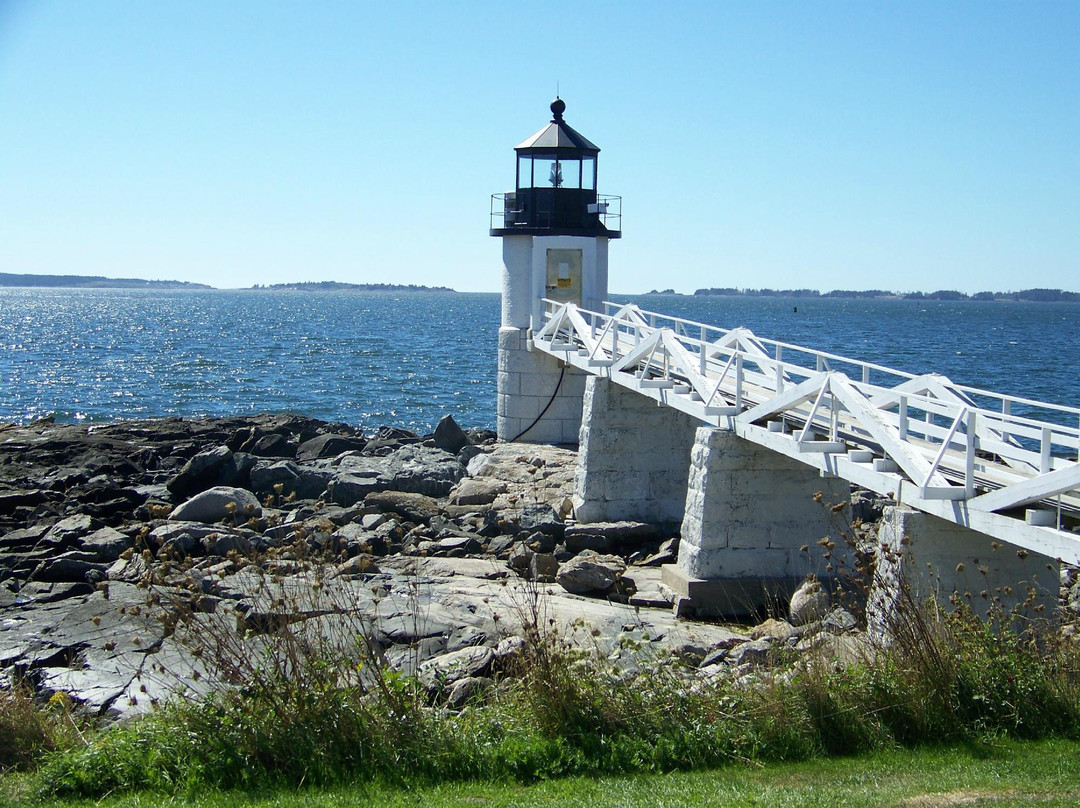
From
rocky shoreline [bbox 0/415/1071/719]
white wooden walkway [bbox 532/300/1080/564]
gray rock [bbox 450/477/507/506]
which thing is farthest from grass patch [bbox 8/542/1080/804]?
gray rock [bbox 450/477/507/506]

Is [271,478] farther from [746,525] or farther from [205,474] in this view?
[746,525]

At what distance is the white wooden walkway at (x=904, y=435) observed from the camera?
8.82m

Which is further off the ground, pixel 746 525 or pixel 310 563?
pixel 310 563

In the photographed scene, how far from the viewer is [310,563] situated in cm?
996

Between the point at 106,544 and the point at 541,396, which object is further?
the point at 541,396

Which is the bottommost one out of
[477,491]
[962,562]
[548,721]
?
[477,491]

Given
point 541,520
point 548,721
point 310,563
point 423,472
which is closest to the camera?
point 548,721

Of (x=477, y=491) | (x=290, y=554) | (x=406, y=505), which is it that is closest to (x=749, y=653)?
(x=290, y=554)

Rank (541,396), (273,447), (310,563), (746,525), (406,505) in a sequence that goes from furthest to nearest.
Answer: (273,447) → (541,396) → (406,505) → (746,525) → (310,563)

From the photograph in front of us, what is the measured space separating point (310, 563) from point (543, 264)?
1470 centimetres

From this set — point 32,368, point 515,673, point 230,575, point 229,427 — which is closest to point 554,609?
point 230,575

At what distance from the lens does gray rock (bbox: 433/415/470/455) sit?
24703mm

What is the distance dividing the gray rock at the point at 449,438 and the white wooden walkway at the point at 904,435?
25.0 feet

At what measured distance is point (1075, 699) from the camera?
7.05 meters
